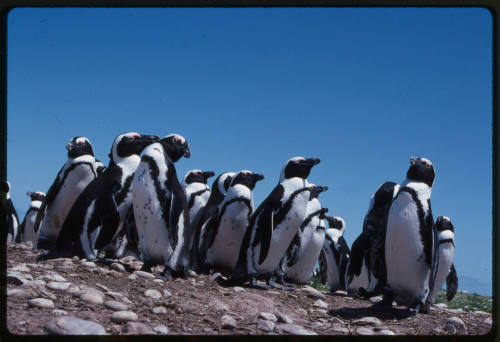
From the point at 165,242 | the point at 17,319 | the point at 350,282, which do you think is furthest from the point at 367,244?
the point at 17,319

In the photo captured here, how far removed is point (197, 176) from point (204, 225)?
1.77m

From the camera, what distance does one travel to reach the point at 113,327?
8.66ft

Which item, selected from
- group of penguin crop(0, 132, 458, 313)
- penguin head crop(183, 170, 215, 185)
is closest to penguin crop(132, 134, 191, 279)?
group of penguin crop(0, 132, 458, 313)

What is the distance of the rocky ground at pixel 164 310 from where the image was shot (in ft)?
8.71

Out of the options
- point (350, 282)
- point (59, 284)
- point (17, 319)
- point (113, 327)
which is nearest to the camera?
point (17, 319)

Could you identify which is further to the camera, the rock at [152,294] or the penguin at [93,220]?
the penguin at [93,220]

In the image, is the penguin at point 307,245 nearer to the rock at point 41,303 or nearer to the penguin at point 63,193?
the penguin at point 63,193

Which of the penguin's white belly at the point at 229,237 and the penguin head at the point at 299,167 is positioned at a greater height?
the penguin head at the point at 299,167

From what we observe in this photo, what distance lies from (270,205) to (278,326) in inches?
106

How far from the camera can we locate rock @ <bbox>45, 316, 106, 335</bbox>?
7.59 ft

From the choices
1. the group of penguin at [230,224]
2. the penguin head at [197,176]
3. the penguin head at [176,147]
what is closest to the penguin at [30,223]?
the penguin head at [197,176]

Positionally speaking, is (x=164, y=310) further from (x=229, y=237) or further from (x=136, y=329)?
(x=229, y=237)

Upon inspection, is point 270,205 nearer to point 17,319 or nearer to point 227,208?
point 227,208

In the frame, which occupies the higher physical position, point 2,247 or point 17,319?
point 2,247
